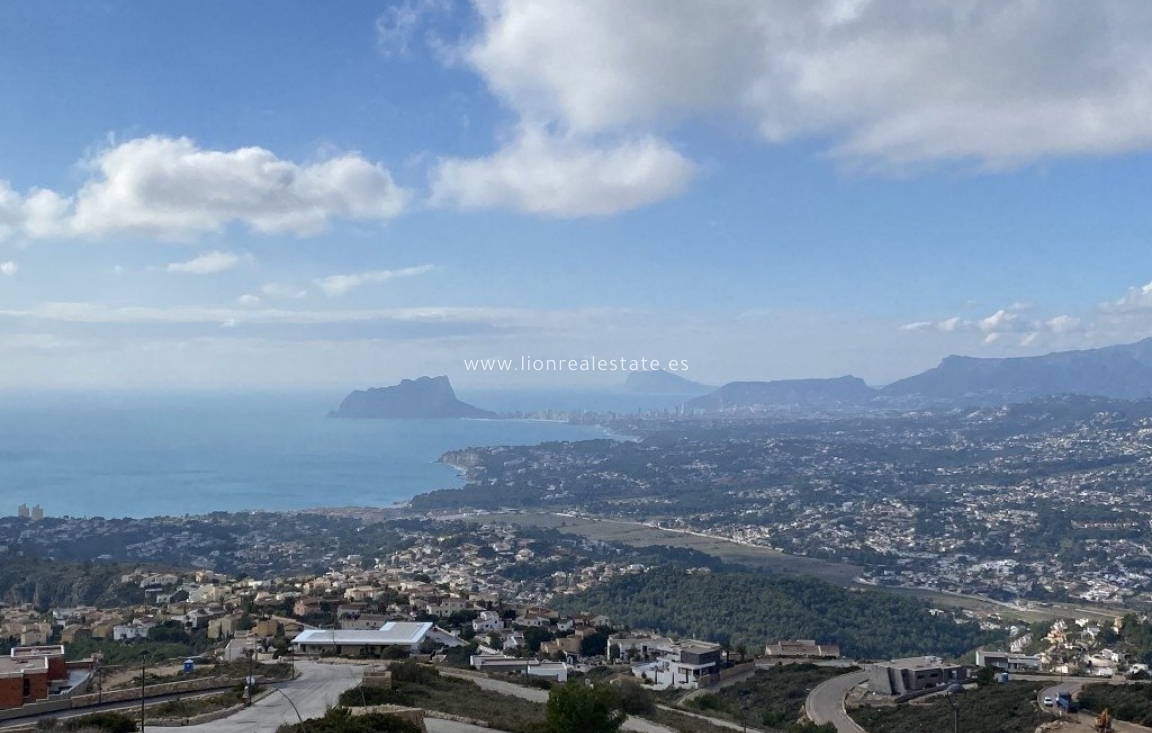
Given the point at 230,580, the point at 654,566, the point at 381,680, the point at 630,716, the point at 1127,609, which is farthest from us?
the point at 654,566

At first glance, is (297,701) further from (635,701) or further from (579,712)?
(635,701)

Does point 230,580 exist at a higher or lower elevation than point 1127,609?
higher

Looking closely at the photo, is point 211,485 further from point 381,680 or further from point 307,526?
point 381,680

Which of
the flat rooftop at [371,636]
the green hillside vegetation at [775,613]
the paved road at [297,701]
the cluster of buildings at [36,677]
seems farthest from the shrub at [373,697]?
the green hillside vegetation at [775,613]

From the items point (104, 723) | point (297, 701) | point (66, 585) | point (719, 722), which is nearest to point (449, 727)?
point (297, 701)

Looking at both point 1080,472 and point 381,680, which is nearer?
point 381,680

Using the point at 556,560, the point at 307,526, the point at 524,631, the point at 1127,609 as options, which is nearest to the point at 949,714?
the point at 524,631
